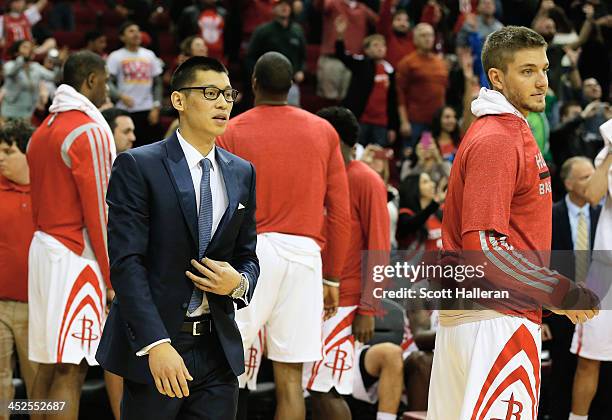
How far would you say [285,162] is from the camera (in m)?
5.57

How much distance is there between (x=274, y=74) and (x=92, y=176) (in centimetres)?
112

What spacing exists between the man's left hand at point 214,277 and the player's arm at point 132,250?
0.57 ft

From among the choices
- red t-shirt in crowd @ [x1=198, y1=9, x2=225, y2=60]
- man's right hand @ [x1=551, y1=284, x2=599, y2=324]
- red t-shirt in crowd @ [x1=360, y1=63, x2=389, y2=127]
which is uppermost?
red t-shirt in crowd @ [x1=198, y1=9, x2=225, y2=60]

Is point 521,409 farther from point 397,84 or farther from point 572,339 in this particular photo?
point 397,84

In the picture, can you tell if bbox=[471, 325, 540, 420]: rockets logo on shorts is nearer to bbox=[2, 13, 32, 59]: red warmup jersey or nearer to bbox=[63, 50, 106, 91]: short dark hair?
bbox=[63, 50, 106, 91]: short dark hair

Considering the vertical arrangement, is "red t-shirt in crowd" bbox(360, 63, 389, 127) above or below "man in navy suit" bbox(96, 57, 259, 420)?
above

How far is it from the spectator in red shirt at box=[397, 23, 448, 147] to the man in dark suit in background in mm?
5505

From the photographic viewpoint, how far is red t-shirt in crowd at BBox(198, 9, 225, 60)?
43.4 ft

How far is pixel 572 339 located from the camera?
6.80 meters

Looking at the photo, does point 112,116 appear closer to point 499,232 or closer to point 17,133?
point 17,133

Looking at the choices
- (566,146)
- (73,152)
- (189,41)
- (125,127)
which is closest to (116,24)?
(189,41)

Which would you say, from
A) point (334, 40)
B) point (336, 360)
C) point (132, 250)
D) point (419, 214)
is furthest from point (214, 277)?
point (334, 40)

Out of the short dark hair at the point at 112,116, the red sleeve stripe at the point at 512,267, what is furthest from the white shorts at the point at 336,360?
the red sleeve stripe at the point at 512,267

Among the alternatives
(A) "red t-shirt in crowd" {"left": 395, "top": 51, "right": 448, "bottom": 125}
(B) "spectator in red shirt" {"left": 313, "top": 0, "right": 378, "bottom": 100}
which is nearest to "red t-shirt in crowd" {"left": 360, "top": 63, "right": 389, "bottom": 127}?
(A) "red t-shirt in crowd" {"left": 395, "top": 51, "right": 448, "bottom": 125}
